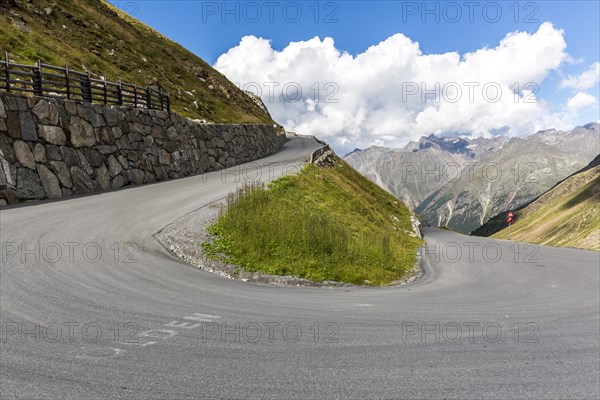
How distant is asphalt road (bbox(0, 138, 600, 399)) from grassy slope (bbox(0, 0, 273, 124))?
2195 centimetres

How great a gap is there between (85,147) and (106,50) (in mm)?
24902

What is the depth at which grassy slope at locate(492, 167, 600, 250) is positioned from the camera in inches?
2674

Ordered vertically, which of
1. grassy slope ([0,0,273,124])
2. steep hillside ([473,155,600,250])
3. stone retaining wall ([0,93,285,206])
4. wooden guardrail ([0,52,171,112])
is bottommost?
steep hillside ([473,155,600,250])

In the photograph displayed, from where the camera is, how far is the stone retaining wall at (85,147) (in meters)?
14.8

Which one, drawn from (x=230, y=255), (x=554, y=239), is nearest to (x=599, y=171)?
(x=554, y=239)

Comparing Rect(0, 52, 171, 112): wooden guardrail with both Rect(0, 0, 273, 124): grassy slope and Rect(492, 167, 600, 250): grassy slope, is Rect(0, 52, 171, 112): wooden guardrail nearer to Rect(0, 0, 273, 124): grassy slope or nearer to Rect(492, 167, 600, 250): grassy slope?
Rect(0, 0, 273, 124): grassy slope

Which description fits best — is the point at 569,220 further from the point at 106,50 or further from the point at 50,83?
the point at 50,83

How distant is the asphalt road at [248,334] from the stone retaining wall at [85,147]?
5.07 metres

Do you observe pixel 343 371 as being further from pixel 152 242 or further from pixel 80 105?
pixel 80 105

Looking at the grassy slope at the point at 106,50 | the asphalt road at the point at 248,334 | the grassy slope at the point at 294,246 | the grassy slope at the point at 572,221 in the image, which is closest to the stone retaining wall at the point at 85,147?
the asphalt road at the point at 248,334

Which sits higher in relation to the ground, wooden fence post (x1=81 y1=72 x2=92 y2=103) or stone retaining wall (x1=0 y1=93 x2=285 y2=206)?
wooden fence post (x1=81 y1=72 x2=92 y2=103)

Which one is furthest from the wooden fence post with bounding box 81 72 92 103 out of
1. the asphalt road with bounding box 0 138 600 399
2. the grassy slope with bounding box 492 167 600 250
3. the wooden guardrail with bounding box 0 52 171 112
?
the grassy slope with bounding box 492 167 600 250

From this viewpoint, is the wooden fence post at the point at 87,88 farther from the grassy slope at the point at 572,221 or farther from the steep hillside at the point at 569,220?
the steep hillside at the point at 569,220

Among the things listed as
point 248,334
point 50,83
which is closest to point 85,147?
point 50,83
